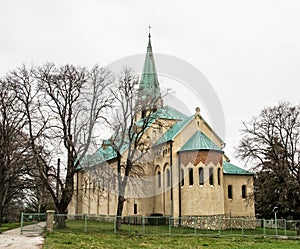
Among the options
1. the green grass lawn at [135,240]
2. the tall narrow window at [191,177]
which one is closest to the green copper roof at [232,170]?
the tall narrow window at [191,177]

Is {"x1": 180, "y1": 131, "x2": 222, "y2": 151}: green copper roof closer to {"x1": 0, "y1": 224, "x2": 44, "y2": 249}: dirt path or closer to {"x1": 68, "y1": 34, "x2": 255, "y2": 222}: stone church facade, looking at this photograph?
{"x1": 68, "y1": 34, "x2": 255, "y2": 222}: stone church facade

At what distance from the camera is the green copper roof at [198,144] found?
32406 mm

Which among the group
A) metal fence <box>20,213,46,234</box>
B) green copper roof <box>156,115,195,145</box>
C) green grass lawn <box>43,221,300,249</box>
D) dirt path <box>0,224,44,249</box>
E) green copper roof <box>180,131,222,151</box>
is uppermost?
green copper roof <box>156,115,195,145</box>

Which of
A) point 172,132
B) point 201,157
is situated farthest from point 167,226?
point 172,132

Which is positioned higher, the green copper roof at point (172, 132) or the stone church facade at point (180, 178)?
the green copper roof at point (172, 132)

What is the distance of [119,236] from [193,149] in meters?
12.7

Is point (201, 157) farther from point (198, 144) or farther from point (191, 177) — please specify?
point (191, 177)

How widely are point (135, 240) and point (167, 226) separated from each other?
8150 mm

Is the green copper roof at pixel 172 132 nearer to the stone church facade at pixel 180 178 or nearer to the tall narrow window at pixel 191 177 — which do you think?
the stone church facade at pixel 180 178

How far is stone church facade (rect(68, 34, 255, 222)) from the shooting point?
104 feet

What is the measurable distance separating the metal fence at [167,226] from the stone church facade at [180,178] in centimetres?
159

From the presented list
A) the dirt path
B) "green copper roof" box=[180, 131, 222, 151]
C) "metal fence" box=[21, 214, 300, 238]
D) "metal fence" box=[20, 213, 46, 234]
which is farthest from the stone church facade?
the dirt path

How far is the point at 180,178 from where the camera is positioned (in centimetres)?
3303

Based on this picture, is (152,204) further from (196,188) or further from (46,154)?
(46,154)
